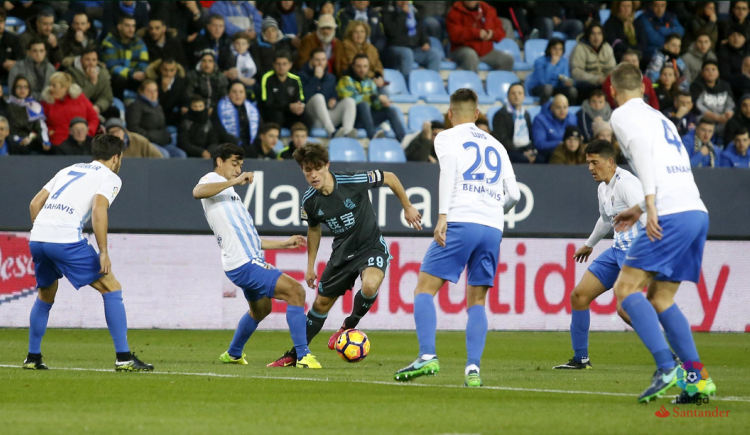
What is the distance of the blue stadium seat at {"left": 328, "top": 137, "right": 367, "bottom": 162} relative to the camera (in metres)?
15.0

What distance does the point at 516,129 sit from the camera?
15.7 m

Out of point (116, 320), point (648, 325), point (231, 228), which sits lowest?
point (116, 320)

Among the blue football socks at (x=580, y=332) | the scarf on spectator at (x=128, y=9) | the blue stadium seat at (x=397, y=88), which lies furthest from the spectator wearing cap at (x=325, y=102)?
the blue football socks at (x=580, y=332)

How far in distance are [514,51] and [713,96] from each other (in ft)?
11.7

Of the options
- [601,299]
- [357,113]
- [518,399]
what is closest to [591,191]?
[601,299]

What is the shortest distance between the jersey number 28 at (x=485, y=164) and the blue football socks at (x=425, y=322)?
87 centimetres

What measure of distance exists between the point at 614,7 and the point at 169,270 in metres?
9.49

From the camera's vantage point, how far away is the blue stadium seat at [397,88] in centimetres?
1694

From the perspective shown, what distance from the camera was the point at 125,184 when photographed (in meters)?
13.2

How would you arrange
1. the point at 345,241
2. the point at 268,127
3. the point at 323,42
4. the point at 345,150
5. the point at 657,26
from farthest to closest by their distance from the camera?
the point at 657,26 → the point at 323,42 → the point at 345,150 → the point at 268,127 → the point at 345,241

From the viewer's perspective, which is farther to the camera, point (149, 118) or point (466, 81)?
point (466, 81)

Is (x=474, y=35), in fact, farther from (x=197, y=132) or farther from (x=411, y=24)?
(x=197, y=132)

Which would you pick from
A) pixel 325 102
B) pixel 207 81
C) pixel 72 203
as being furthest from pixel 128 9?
pixel 72 203

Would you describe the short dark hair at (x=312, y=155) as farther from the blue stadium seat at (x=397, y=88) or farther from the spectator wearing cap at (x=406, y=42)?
the spectator wearing cap at (x=406, y=42)
